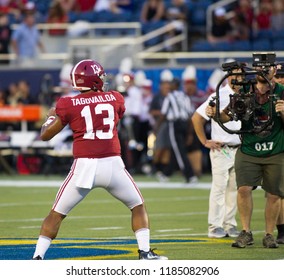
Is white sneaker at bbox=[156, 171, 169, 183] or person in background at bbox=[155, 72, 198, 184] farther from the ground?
person in background at bbox=[155, 72, 198, 184]

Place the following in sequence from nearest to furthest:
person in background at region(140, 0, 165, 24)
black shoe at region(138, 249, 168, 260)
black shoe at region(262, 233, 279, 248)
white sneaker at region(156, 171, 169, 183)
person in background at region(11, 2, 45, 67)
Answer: black shoe at region(138, 249, 168, 260), black shoe at region(262, 233, 279, 248), white sneaker at region(156, 171, 169, 183), person in background at region(11, 2, 45, 67), person in background at region(140, 0, 165, 24)

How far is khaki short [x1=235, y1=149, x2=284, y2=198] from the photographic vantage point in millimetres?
10891

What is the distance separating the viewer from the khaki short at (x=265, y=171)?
10.9m

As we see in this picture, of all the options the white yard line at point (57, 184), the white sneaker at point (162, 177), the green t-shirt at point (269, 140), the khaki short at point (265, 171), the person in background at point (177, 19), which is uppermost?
the person in background at point (177, 19)

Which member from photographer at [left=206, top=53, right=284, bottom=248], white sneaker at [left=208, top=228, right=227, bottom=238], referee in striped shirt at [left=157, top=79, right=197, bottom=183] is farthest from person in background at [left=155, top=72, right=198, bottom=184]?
photographer at [left=206, top=53, right=284, bottom=248]

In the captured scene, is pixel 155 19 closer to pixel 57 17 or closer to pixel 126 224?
pixel 57 17

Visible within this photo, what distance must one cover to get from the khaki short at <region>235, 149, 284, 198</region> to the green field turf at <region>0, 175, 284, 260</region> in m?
0.59

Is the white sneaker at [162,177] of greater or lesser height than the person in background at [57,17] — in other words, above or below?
below

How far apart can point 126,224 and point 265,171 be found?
116 inches

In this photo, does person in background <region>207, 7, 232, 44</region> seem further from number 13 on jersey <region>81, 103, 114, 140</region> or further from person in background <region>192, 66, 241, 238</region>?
number 13 on jersey <region>81, 103, 114, 140</region>

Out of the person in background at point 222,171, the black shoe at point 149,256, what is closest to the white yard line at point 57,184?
the person in background at point 222,171

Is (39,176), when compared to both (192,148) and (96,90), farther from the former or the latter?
(96,90)

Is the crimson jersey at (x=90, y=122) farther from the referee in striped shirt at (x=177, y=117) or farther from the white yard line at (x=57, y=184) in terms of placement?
the referee in striped shirt at (x=177, y=117)
